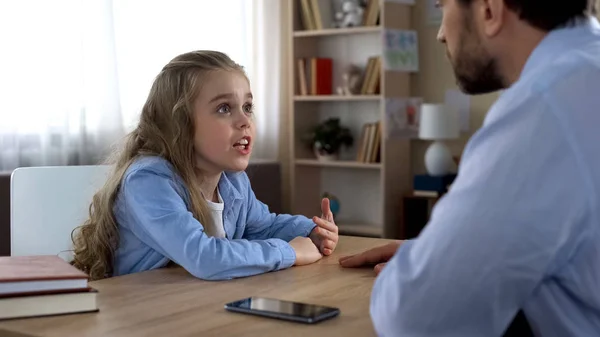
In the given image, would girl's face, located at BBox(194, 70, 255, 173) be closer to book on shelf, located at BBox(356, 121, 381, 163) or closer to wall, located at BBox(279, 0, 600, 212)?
book on shelf, located at BBox(356, 121, 381, 163)

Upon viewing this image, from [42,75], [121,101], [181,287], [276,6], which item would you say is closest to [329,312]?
[181,287]

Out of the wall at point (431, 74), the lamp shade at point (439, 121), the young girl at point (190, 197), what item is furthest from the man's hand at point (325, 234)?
the wall at point (431, 74)

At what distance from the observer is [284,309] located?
130 centimetres

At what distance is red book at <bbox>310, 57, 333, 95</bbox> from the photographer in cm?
552

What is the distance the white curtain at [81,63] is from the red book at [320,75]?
2.09 ft

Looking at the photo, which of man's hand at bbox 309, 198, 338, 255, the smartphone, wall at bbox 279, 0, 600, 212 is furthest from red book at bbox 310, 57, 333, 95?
the smartphone

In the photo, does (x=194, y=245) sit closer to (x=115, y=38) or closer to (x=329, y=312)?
(x=329, y=312)

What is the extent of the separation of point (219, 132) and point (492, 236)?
1.11 meters

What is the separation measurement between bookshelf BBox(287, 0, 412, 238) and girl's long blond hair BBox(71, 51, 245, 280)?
319 cm

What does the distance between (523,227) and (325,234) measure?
39.9 inches

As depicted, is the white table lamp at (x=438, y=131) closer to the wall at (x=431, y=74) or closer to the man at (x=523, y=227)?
the wall at (x=431, y=74)

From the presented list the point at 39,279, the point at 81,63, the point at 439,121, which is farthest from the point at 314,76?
the point at 39,279

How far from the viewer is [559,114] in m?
0.96

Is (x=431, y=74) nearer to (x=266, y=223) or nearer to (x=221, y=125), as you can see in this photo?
(x=266, y=223)
